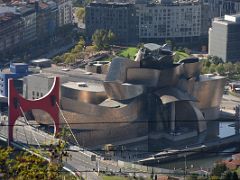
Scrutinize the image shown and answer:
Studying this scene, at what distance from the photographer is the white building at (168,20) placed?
1149 inches

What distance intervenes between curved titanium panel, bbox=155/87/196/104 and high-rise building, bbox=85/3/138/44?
1164cm

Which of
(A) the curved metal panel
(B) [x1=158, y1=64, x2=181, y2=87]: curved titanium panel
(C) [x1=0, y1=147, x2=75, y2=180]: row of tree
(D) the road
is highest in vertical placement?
(C) [x1=0, y1=147, x2=75, y2=180]: row of tree

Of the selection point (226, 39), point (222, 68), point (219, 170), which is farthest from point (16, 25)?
point (219, 170)

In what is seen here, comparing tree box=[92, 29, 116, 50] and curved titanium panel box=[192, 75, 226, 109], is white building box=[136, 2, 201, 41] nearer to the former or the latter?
tree box=[92, 29, 116, 50]

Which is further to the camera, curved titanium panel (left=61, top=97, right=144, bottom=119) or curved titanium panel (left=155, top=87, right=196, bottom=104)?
curved titanium panel (left=155, top=87, right=196, bottom=104)

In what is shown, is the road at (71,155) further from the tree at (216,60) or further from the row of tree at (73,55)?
the tree at (216,60)

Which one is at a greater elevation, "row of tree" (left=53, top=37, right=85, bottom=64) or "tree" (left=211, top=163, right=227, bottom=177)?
"tree" (left=211, top=163, right=227, bottom=177)

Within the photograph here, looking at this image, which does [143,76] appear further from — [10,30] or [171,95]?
[10,30]

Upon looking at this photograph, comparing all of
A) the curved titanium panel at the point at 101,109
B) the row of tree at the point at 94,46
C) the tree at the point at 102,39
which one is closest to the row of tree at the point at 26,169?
the curved titanium panel at the point at 101,109

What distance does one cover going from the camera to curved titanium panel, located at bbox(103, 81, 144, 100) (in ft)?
55.3

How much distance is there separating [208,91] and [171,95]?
1.32 metres

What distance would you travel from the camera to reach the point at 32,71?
2042cm

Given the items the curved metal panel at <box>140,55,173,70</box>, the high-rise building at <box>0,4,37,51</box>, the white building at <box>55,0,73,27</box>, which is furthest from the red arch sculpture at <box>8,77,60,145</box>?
the white building at <box>55,0,73,27</box>

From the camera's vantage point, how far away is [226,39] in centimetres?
2552
